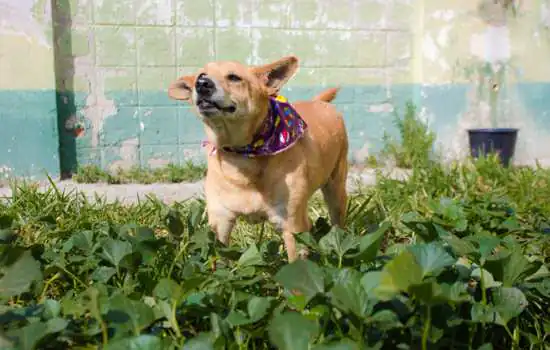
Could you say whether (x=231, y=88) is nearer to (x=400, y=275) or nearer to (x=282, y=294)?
(x=282, y=294)

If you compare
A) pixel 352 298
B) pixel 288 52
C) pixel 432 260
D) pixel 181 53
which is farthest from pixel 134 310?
pixel 288 52

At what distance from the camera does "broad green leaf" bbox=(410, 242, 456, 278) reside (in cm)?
138

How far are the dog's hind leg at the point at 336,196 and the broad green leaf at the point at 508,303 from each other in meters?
1.71

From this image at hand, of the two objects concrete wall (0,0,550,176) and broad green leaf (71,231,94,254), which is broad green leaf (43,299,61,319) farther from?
concrete wall (0,0,550,176)

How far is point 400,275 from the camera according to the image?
3.80 feet

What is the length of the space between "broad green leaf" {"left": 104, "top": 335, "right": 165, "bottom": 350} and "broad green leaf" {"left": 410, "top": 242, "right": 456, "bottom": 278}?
63 centimetres

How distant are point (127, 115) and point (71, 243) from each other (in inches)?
152

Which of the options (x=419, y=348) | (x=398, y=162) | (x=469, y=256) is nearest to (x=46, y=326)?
(x=419, y=348)

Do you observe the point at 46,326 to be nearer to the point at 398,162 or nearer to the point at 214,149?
the point at 214,149

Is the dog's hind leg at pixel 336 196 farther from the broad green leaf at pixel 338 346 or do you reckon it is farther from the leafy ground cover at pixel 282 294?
the broad green leaf at pixel 338 346

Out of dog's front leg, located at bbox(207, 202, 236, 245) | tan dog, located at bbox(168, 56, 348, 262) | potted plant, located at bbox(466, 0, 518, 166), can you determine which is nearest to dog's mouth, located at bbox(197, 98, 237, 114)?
tan dog, located at bbox(168, 56, 348, 262)

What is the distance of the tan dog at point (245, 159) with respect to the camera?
2396 mm

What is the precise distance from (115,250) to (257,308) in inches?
21.6

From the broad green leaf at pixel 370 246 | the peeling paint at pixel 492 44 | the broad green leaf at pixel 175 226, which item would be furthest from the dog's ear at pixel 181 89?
the peeling paint at pixel 492 44
